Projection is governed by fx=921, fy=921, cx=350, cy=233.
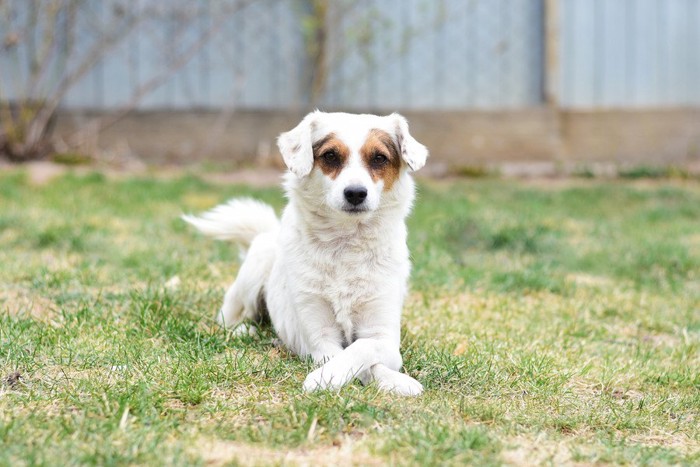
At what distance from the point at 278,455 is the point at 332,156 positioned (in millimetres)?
1274

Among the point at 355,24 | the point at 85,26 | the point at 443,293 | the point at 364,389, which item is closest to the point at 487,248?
the point at 443,293

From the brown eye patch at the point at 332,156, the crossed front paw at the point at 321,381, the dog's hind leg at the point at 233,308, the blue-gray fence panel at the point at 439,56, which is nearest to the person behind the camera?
the crossed front paw at the point at 321,381

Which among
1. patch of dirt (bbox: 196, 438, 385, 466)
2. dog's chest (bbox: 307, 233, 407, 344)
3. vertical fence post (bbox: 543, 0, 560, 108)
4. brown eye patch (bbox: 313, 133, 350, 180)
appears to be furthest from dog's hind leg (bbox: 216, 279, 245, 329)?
vertical fence post (bbox: 543, 0, 560, 108)

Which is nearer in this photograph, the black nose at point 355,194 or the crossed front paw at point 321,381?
the crossed front paw at point 321,381

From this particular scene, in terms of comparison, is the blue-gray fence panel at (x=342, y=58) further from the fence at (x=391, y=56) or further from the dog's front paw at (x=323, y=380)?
the dog's front paw at (x=323, y=380)

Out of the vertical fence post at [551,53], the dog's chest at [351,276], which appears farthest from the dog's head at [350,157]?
the vertical fence post at [551,53]

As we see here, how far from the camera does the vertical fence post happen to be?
33.1 feet

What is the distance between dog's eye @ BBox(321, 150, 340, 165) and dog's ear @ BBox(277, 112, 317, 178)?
2.1 inches

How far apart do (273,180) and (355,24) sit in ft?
7.66

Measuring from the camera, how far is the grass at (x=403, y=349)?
260 centimetres

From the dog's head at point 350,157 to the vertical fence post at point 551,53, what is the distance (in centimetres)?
696

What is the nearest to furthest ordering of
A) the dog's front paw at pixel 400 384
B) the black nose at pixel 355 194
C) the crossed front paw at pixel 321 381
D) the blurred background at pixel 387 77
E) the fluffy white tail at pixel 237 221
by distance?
the crossed front paw at pixel 321 381
the dog's front paw at pixel 400 384
the black nose at pixel 355 194
the fluffy white tail at pixel 237 221
the blurred background at pixel 387 77

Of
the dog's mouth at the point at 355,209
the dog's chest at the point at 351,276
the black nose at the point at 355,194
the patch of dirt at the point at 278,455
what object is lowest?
the patch of dirt at the point at 278,455

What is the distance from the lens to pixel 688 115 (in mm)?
10414
